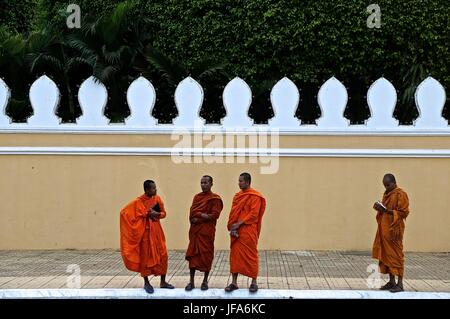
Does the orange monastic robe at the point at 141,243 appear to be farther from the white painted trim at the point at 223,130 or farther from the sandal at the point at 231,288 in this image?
the white painted trim at the point at 223,130

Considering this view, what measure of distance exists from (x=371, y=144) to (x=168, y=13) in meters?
6.67

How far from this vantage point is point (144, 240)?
773cm

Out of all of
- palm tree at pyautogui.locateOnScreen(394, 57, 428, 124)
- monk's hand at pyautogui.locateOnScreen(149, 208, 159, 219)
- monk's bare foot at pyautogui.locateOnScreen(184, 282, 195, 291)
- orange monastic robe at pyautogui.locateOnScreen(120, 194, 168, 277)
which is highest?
palm tree at pyautogui.locateOnScreen(394, 57, 428, 124)

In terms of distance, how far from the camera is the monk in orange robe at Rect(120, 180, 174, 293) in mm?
7645

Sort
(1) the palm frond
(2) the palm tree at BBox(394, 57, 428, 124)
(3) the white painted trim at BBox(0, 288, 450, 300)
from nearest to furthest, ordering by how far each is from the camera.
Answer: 1. (3) the white painted trim at BBox(0, 288, 450, 300)
2. (2) the palm tree at BBox(394, 57, 428, 124)
3. (1) the palm frond

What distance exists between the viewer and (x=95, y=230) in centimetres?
1070

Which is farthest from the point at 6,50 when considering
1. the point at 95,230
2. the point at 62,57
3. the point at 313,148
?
the point at 313,148

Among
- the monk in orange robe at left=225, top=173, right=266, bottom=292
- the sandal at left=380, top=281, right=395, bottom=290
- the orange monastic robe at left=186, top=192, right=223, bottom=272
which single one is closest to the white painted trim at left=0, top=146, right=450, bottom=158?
the monk in orange robe at left=225, top=173, right=266, bottom=292

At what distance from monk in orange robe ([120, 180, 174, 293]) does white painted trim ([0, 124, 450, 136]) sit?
2.91m

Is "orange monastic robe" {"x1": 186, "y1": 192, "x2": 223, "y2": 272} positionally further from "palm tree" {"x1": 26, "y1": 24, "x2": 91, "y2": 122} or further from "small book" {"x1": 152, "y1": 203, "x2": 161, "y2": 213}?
"palm tree" {"x1": 26, "y1": 24, "x2": 91, "y2": 122}

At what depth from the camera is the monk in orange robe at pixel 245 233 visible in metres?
7.66

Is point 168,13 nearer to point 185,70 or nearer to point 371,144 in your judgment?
point 185,70

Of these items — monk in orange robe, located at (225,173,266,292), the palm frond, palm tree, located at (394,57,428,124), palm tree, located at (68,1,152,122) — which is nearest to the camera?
monk in orange robe, located at (225,173,266,292)

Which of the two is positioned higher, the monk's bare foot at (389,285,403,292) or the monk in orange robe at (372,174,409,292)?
the monk in orange robe at (372,174,409,292)
